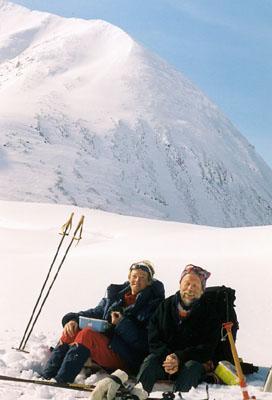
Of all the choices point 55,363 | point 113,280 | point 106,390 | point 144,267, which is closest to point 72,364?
point 55,363

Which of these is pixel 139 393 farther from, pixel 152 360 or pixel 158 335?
pixel 158 335

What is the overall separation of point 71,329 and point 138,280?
0.85 meters

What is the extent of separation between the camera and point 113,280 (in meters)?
13.1

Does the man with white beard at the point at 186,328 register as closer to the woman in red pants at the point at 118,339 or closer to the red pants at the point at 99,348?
the woman in red pants at the point at 118,339

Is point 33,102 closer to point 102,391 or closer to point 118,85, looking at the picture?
point 118,85

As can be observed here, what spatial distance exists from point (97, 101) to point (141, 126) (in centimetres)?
1110

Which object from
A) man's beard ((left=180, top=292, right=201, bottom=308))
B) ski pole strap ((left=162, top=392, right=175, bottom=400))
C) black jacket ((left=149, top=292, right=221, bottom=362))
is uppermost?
man's beard ((left=180, top=292, right=201, bottom=308))

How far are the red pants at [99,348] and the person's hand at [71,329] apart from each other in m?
0.07

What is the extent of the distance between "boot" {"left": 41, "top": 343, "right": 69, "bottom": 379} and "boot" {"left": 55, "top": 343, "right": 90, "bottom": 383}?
0.15 m

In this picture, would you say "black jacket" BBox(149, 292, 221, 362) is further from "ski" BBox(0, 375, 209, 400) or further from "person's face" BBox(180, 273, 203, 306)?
"ski" BBox(0, 375, 209, 400)

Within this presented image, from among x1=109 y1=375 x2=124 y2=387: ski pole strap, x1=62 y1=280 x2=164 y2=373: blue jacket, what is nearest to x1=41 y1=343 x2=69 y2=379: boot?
x1=62 y1=280 x2=164 y2=373: blue jacket

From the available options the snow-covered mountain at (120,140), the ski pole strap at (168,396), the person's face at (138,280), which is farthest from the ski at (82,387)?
the snow-covered mountain at (120,140)

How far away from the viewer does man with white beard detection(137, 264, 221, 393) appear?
Result: 556 centimetres

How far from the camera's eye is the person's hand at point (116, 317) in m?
5.90
